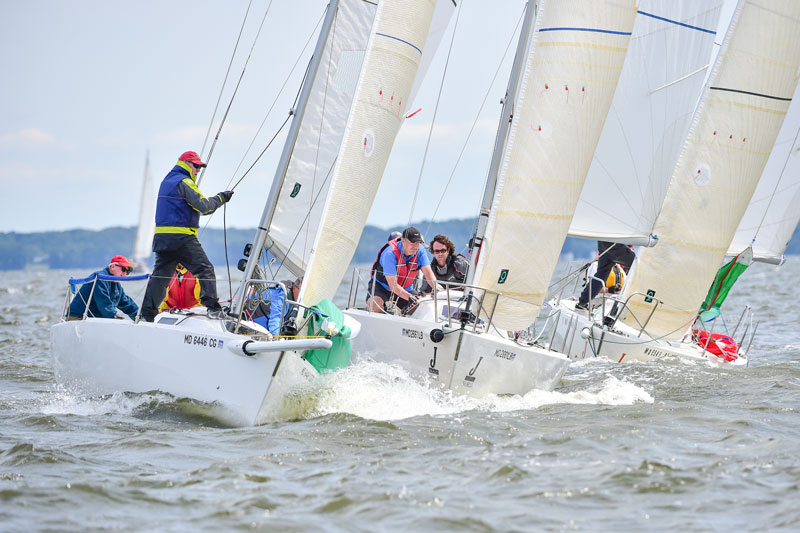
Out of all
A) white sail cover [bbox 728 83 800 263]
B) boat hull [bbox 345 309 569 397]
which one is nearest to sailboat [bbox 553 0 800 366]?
white sail cover [bbox 728 83 800 263]

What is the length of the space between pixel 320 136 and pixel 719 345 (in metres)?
6.30

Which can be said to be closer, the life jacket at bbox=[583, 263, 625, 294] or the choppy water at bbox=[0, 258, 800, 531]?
the choppy water at bbox=[0, 258, 800, 531]

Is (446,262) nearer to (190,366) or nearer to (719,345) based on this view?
(190,366)

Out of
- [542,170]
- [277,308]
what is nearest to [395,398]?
[277,308]

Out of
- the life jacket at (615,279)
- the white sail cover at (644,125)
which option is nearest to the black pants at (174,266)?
the white sail cover at (644,125)

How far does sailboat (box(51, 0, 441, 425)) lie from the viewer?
6.65 metres

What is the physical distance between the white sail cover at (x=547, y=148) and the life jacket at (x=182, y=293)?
2.60m

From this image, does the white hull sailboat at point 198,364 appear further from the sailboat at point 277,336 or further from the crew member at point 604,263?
the crew member at point 604,263

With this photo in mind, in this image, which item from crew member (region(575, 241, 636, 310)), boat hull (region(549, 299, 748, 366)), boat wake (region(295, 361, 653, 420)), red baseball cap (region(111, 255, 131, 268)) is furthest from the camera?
crew member (region(575, 241, 636, 310))

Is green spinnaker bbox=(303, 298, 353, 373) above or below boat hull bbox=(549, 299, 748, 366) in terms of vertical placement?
below

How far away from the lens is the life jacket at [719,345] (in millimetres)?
11727

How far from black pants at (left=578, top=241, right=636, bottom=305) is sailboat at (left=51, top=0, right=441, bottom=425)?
5.60 metres

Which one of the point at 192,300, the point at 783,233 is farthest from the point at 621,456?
the point at 783,233

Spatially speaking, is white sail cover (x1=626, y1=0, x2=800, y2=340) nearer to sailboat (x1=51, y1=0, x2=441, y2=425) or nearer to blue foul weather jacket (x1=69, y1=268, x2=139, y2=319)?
sailboat (x1=51, y1=0, x2=441, y2=425)
